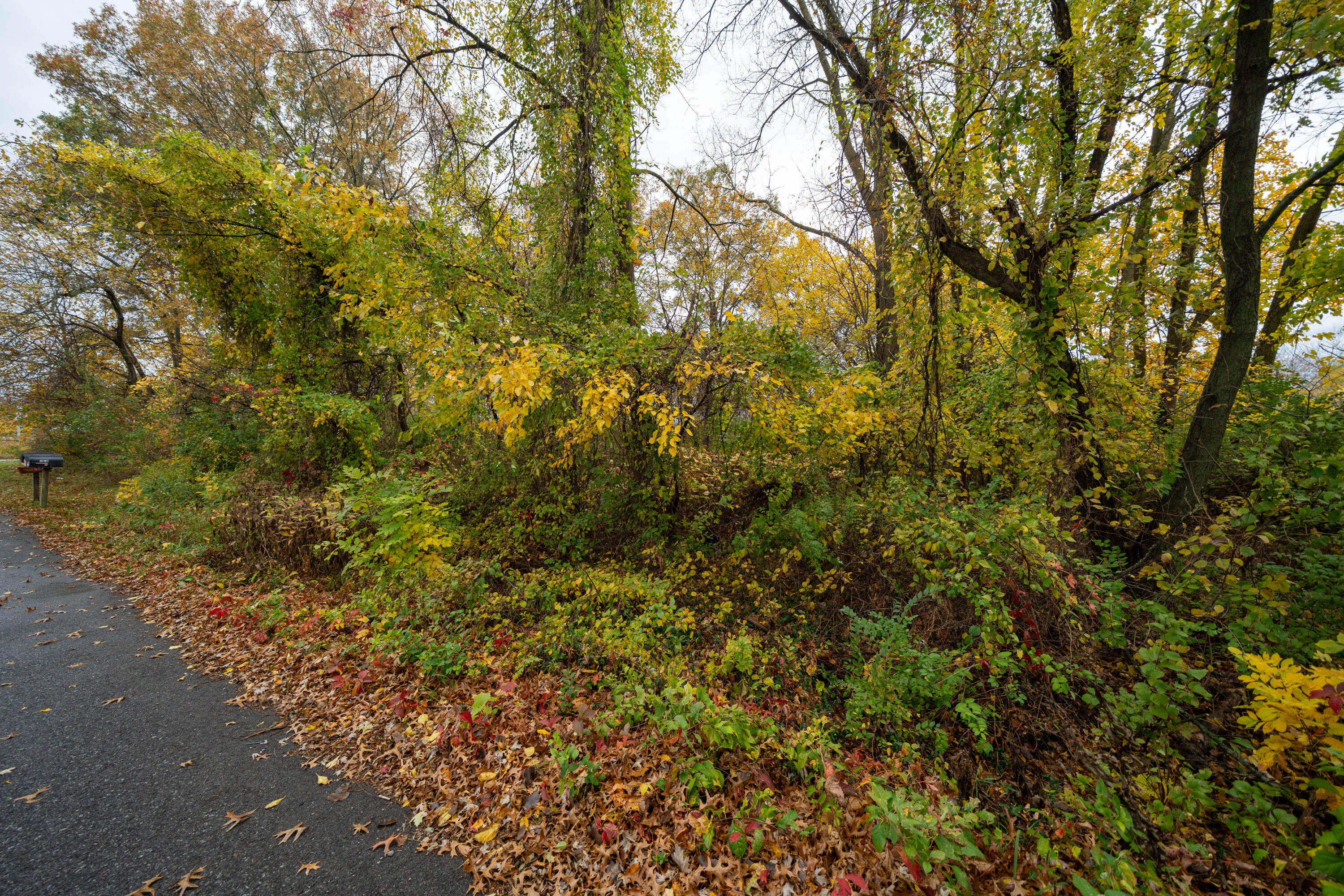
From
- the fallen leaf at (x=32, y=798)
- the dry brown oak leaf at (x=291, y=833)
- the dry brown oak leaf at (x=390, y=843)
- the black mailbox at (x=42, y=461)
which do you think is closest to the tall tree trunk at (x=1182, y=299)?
the dry brown oak leaf at (x=390, y=843)

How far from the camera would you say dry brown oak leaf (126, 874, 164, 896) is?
2.42m

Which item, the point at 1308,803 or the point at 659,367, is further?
the point at 659,367

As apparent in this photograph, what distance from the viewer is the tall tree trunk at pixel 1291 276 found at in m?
3.71

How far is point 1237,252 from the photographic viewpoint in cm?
386

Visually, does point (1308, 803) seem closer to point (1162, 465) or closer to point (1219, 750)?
point (1219, 750)

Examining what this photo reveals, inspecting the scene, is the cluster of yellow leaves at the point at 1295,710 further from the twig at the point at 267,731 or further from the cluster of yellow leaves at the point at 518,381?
the twig at the point at 267,731

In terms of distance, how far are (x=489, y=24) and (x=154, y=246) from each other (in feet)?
32.7

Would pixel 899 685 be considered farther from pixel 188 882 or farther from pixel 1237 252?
pixel 188 882

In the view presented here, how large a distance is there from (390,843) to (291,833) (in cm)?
60

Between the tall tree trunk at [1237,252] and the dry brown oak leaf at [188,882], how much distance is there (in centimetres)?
705

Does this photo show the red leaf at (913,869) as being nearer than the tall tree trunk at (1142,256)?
Yes

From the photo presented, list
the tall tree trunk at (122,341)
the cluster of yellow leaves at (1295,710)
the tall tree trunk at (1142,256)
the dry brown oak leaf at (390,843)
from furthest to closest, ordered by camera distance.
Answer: the tall tree trunk at (122,341), the tall tree trunk at (1142,256), the dry brown oak leaf at (390,843), the cluster of yellow leaves at (1295,710)

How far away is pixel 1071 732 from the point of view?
3.53m

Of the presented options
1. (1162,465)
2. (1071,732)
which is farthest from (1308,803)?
(1162,465)
